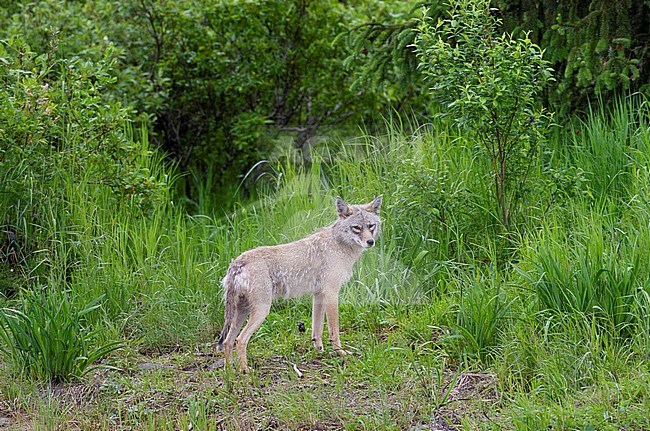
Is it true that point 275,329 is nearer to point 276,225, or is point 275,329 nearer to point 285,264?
point 285,264

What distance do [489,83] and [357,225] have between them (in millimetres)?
1637

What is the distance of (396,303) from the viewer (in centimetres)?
780

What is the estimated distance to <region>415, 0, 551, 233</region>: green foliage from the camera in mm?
7477

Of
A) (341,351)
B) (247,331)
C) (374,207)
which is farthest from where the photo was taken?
(374,207)

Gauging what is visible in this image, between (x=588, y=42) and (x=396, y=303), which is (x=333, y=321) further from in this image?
(x=588, y=42)

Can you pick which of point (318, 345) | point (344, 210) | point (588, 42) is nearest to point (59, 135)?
point (344, 210)

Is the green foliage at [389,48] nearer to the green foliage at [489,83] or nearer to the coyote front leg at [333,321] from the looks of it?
the green foliage at [489,83]

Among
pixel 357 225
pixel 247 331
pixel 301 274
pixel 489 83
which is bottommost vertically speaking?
pixel 247 331

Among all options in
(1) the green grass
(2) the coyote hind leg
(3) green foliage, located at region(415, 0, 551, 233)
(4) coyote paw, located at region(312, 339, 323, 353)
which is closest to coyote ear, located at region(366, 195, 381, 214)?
(1) the green grass

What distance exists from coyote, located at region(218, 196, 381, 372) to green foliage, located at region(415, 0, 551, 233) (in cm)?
117

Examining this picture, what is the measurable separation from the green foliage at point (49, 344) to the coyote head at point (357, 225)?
2.04 meters

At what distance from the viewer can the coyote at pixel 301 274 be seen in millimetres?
6691

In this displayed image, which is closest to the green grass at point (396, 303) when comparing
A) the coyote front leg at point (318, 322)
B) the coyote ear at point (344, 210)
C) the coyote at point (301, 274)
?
the coyote front leg at point (318, 322)

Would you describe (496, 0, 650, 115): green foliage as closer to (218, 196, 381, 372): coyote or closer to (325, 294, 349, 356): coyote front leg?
(218, 196, 381, 372): coyote
